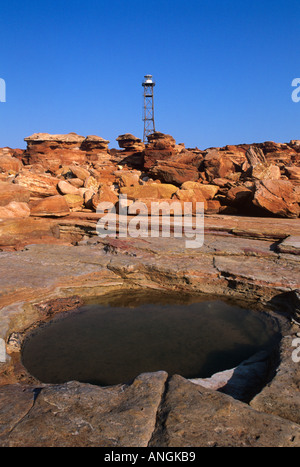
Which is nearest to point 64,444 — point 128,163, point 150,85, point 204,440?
point 204,440

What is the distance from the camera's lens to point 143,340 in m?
3.21

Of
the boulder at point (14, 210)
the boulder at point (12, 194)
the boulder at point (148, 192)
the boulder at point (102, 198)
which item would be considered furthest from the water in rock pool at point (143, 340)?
Result: the boulder at point (148, 192)

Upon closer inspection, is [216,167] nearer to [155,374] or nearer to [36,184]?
[36,184]

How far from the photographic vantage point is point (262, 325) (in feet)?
11.6

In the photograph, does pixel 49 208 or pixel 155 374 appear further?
pixel 49 208

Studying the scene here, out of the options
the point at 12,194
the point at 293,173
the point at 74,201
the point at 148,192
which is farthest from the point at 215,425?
the point at 293,173

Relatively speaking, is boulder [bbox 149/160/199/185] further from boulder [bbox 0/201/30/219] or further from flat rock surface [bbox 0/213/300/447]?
boulder [bbox 0/201/30/219]

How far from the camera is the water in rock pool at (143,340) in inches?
108

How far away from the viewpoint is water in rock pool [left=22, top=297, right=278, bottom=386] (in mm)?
2742

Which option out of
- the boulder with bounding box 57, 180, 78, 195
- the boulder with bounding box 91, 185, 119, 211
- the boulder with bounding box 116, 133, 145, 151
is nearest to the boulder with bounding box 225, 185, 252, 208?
the boulder with bounding box 91, 185, 119, 211

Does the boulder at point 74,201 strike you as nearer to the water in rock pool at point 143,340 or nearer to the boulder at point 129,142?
the water in rock pool at point 143,340

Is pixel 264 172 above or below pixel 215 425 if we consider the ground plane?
above

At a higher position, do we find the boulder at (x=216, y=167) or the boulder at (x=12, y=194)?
the boulder at (x=216, y=167)

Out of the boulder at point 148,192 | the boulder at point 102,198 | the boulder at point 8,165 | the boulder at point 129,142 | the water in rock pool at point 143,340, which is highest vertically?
the boulder at point 129,142
